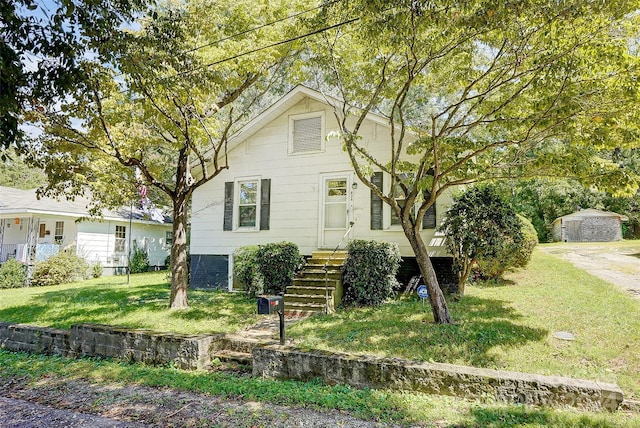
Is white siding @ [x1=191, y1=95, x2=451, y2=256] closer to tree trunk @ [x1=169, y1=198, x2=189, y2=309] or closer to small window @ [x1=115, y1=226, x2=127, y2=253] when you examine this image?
tree trunk @ [x1=169, y1=198, x2=189, y2=309]

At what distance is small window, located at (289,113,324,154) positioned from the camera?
11727mm

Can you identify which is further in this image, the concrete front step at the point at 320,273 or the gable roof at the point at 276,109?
the gable roof at the point at 276,109

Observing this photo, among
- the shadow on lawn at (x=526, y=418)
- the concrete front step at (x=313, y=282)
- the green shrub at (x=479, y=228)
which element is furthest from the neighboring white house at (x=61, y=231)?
the shadow on lawn at (x=526, y=418)

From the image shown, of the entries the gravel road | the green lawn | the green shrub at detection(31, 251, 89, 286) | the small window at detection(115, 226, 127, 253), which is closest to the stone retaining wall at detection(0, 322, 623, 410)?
the gravel road

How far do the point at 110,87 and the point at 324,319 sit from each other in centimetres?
627

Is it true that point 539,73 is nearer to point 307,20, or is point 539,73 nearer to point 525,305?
point 307,20

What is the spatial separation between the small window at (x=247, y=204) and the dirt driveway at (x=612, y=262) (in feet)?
32.8

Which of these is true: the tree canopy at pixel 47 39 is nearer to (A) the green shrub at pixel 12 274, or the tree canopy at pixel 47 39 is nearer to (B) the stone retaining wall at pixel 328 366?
(B) the stone retaining wall at pixel 328 366

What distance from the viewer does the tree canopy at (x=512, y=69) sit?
5.42 meters

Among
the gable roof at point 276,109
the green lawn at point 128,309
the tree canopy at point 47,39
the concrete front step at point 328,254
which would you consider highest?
the gable roof at point 276,109

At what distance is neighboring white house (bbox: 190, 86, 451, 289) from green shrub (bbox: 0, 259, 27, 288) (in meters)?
7.37

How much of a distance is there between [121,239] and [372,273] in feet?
51.7

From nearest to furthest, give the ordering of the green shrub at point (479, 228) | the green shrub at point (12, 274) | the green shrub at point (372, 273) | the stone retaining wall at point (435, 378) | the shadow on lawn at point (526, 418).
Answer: the shadow on lawn at point (526, 418) → the stone retaining wall at point (435, 378) → the green shrub at point (479, 228) → the green shrub at point (372, 273) → the green shrub at point (12, 274)

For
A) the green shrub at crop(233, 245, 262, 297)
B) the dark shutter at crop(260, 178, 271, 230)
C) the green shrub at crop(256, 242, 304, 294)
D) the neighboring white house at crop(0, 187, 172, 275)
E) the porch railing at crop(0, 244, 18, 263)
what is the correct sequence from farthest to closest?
1. the porch railing at crop(0, 244, 18, 263)
2. the neighboring white house at crop(0, 187, 172, 275)
3. the dark shutter at crop(260, 178, 271, 230)
4. the green shrub at crop(233, 245, 262, 297)
5. the green shrub at crop(256, 242, 304, 294)
